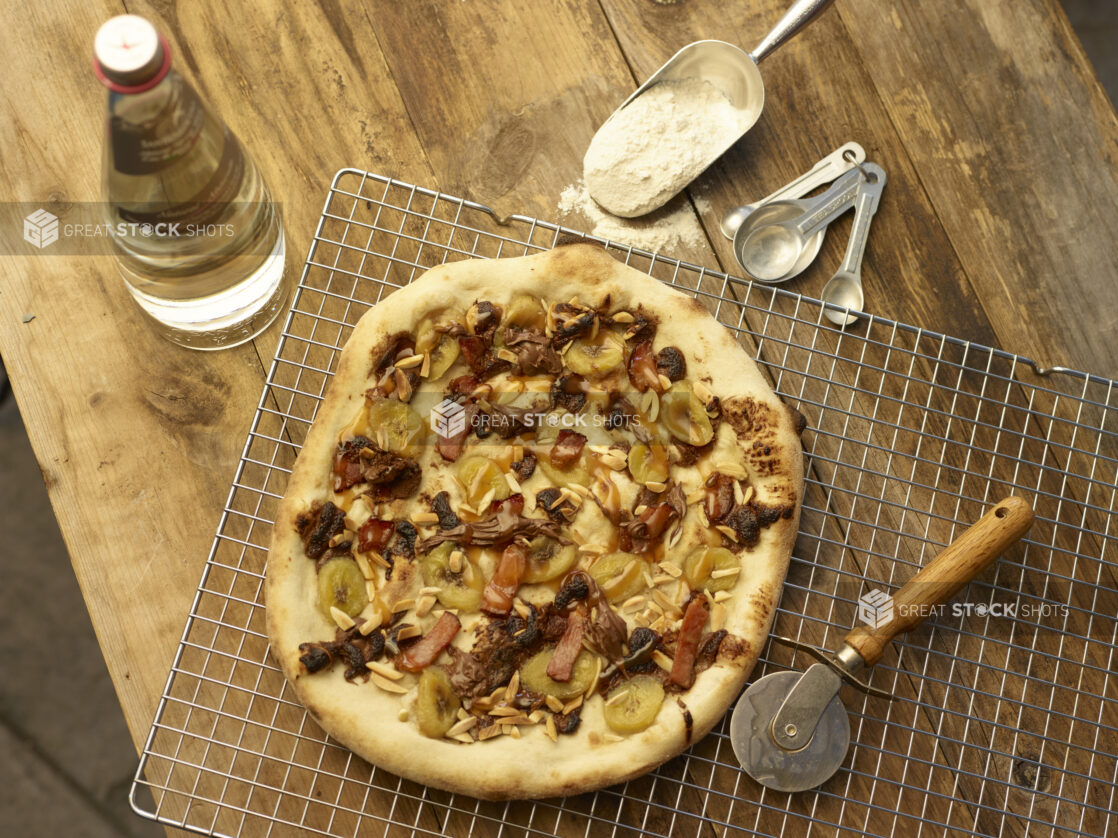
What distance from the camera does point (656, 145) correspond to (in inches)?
122

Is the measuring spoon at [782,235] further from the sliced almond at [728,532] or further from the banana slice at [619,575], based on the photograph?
the banana slice at [619,575]

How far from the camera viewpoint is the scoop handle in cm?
303

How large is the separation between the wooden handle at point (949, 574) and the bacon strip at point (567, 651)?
884 mm

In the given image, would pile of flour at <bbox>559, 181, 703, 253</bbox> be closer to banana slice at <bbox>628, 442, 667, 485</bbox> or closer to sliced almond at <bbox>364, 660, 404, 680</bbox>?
banana slice at <bbox>628, 442, 667, 485</bbox>

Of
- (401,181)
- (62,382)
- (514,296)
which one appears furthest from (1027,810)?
(62,382)

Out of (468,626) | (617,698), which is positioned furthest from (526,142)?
(617,698)

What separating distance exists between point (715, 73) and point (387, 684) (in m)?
2.49

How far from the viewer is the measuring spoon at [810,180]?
10.4ft

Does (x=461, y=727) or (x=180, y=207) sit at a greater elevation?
(x=180, y=207)

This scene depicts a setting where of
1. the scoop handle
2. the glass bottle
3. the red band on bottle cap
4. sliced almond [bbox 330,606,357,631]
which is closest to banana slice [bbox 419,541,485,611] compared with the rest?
sliced almond [bbox 330,606,357,631]

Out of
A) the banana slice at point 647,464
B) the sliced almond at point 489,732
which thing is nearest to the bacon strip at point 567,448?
the banana slice at point 647,464

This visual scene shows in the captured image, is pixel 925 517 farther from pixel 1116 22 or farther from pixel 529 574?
pixel 1116 22

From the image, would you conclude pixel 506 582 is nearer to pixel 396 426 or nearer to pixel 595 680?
pixel 595 680

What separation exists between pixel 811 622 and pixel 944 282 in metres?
1.40
